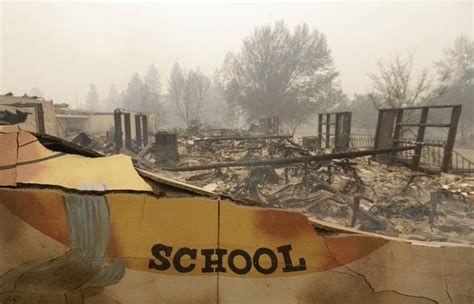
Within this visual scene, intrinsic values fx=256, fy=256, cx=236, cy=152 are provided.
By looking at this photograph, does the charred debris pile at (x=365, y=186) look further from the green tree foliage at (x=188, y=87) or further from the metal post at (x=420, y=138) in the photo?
the green tree foliage at (x=188, y=87)

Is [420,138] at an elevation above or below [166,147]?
above

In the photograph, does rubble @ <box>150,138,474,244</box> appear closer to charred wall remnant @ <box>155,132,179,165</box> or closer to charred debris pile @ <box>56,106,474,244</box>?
charred debris pile @ <box>56,106,474,244</box>

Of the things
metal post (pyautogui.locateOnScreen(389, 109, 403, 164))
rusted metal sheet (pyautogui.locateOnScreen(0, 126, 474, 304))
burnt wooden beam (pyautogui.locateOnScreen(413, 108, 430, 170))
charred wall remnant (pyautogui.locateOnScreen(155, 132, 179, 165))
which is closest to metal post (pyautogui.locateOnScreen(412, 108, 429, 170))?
burnt wooden beam (pyautogui.locateOnScreen(413, 108, 430, 170))

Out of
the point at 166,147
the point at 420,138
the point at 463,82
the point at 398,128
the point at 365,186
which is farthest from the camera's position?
the point at 463,82

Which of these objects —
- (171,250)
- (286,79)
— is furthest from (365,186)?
(286,79)

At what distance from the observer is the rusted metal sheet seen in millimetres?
1100

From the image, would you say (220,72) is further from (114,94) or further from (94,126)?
(114,94)

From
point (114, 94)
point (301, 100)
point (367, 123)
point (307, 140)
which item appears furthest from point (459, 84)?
point (114, 94)

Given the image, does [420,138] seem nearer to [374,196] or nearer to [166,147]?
[374,196]

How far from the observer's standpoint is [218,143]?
49.5 ft

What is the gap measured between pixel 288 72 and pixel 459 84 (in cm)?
2232

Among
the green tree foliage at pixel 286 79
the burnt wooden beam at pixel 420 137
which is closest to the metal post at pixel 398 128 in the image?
the burnt wooden beam at pixel 420 137

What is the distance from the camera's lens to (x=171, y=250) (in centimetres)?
117

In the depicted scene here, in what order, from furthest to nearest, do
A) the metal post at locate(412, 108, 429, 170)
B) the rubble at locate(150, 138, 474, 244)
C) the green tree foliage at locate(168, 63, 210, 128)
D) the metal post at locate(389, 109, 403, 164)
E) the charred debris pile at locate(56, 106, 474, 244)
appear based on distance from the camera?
1. the green tree foliage at locate(168, 63, 210, 128)
2. the metal post at locate(389, 109, 403, 164)
3. the metal post at locate(412, 108, 429, 170)
4. the charred debris pile at locate(56, 106, 474, 244)
5. the rubble at locate(150, 138, 474, 244)
